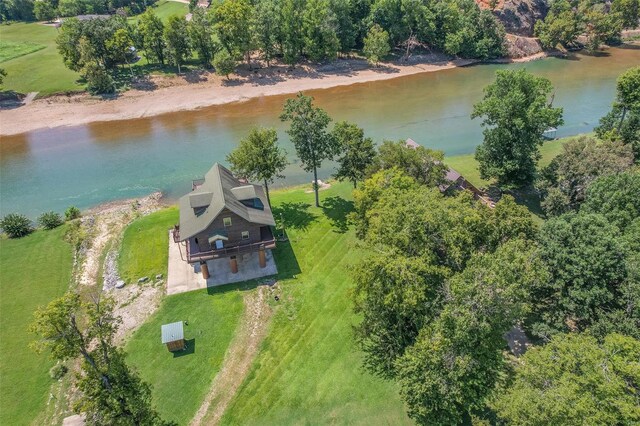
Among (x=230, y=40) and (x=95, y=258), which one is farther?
(x=230, y=40)

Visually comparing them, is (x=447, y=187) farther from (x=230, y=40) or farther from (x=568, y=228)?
(x=230, y=40)

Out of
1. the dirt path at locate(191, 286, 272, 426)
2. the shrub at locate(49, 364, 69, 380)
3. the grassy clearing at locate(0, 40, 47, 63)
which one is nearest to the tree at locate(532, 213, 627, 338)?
the dirt path at locate(191, 286, 272, 426)

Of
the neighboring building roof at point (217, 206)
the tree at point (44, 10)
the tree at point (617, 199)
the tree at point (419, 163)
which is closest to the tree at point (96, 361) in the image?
the neighboring building roof at point (217, 206)

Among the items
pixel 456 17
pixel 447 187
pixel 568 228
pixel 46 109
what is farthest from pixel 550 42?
pixel 46 109

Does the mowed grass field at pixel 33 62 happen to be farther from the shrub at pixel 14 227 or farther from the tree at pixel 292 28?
the shrub at pixel 14 227

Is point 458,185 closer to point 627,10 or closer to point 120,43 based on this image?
point 120,43

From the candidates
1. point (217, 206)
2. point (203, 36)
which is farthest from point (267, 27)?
point (217, 206)
